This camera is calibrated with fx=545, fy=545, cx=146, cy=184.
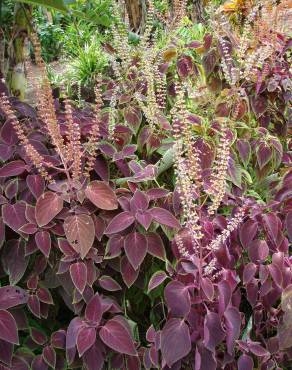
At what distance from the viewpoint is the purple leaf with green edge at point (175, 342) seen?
1.56 meters

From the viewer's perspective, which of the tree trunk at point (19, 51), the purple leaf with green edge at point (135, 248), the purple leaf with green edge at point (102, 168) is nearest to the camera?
the purple leaf with green edge at point (135, 248)

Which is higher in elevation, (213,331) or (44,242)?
(44,242)

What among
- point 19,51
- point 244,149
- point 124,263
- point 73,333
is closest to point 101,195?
point 124,263

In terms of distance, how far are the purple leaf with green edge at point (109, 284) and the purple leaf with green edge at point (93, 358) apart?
187 millimetres

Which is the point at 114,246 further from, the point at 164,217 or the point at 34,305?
the point at 34,305

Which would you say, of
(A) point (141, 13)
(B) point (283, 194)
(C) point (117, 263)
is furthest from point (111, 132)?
(A) point (141, 13)

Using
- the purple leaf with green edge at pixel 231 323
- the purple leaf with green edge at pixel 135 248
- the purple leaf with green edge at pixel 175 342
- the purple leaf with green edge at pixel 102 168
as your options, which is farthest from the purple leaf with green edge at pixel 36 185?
the purple leaf with green edge at pixel 231 323

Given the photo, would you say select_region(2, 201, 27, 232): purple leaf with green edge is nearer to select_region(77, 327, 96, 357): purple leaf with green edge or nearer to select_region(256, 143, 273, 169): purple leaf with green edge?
select_region(77, 327, 96, 357): purple leaf with green edge

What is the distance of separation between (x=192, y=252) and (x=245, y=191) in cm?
48

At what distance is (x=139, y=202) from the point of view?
174 cm

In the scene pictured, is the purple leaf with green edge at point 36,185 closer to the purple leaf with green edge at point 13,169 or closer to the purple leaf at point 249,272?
the purple leaf with green edge at point 13,169

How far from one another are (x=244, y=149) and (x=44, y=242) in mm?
909

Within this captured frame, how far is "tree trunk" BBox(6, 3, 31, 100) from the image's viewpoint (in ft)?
7.91

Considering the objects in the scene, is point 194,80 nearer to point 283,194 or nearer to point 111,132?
point 111,132
